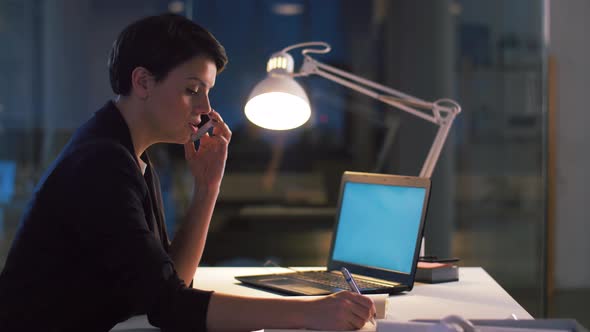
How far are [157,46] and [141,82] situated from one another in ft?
0.26

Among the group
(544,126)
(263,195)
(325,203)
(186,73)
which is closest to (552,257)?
(544,126)

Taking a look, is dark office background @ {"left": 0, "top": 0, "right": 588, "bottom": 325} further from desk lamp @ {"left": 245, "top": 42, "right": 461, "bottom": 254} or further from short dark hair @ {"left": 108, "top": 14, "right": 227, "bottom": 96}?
short dark hair @ {"left": 108, "top": 14, "right": 227, "bottom": 96}

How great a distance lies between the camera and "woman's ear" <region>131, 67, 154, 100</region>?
1379 millimetres

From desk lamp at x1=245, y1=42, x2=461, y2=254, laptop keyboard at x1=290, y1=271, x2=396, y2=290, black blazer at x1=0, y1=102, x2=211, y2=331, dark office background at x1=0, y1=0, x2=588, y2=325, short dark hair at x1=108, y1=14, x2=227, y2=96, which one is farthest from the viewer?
dark office background at x1=0, y1=0, x2=588, y2=325

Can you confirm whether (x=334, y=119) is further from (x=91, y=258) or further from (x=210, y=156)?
(x=91, y=258)

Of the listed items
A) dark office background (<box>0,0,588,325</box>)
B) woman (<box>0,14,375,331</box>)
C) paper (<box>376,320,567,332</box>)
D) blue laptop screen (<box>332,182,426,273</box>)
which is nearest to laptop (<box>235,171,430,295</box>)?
blue laptop screen (<box>332,182,426,273</box>)

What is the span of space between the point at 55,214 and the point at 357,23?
13.3ft

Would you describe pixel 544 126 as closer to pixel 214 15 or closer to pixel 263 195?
pixel 263 195

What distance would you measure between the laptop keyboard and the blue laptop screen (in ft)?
0.25

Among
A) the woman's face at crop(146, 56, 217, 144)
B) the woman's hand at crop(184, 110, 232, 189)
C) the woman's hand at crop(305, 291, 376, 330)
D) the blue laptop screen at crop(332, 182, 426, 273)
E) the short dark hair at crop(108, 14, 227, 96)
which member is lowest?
the woman's hand at crop(305, 291, 376, 330)

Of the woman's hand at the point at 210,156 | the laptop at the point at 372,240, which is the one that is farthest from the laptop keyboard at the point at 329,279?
the woman's hand at the point at 210,156

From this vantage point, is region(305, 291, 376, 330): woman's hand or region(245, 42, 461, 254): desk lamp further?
region(245, 42, 461, 254): desk lamp

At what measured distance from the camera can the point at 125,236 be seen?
3.76 ft

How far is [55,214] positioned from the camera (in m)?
1.23
